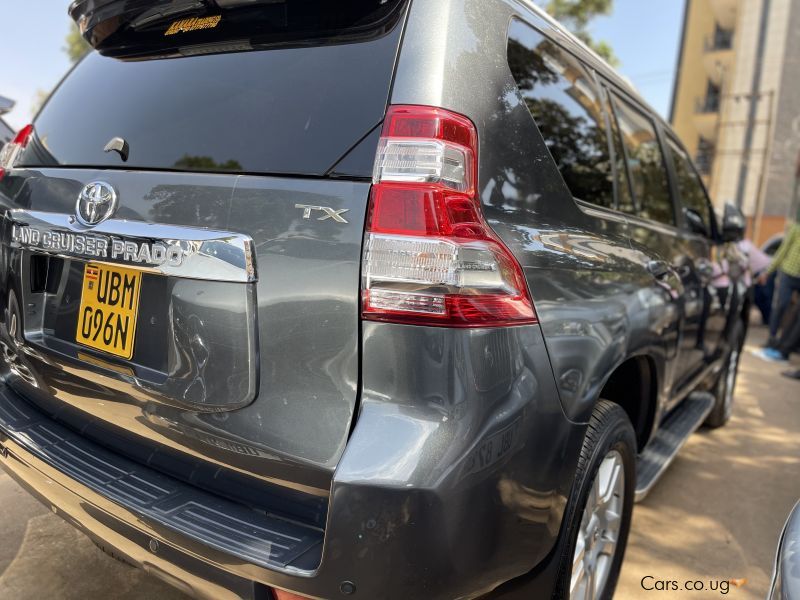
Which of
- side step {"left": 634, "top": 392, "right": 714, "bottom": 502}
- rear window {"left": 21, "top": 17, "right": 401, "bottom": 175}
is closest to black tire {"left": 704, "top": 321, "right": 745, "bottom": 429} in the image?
side step {"left": 634, "top": 392, "right": 714, "bottom": 502}

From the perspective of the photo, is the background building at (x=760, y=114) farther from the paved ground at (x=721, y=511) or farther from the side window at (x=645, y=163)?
the side window at (x=645, y=163)

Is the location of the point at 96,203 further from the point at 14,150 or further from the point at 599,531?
the point at 599,531

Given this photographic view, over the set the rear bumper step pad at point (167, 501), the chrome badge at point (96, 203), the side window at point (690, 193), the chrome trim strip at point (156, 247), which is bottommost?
the rear bumper step pad at point (167, 501)

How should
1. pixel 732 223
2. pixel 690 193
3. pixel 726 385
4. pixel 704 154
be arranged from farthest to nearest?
pixel 704 154, pixel 726 385, pixel 732 223, pixel 690 193

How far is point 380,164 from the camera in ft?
3.94

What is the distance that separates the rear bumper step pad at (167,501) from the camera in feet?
3.84

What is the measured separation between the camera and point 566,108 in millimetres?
1832

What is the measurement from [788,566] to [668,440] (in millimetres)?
1535

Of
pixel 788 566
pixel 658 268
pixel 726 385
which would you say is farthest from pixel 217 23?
pixel 726 385

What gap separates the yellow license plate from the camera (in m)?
1.38

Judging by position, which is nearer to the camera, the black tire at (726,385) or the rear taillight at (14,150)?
the rear taillight at (14,150)

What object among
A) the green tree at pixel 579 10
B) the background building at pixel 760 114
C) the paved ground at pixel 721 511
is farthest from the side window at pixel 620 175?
the background building at pixel 760 114

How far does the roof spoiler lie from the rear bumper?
698 mm

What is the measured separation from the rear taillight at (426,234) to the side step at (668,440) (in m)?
1.29
